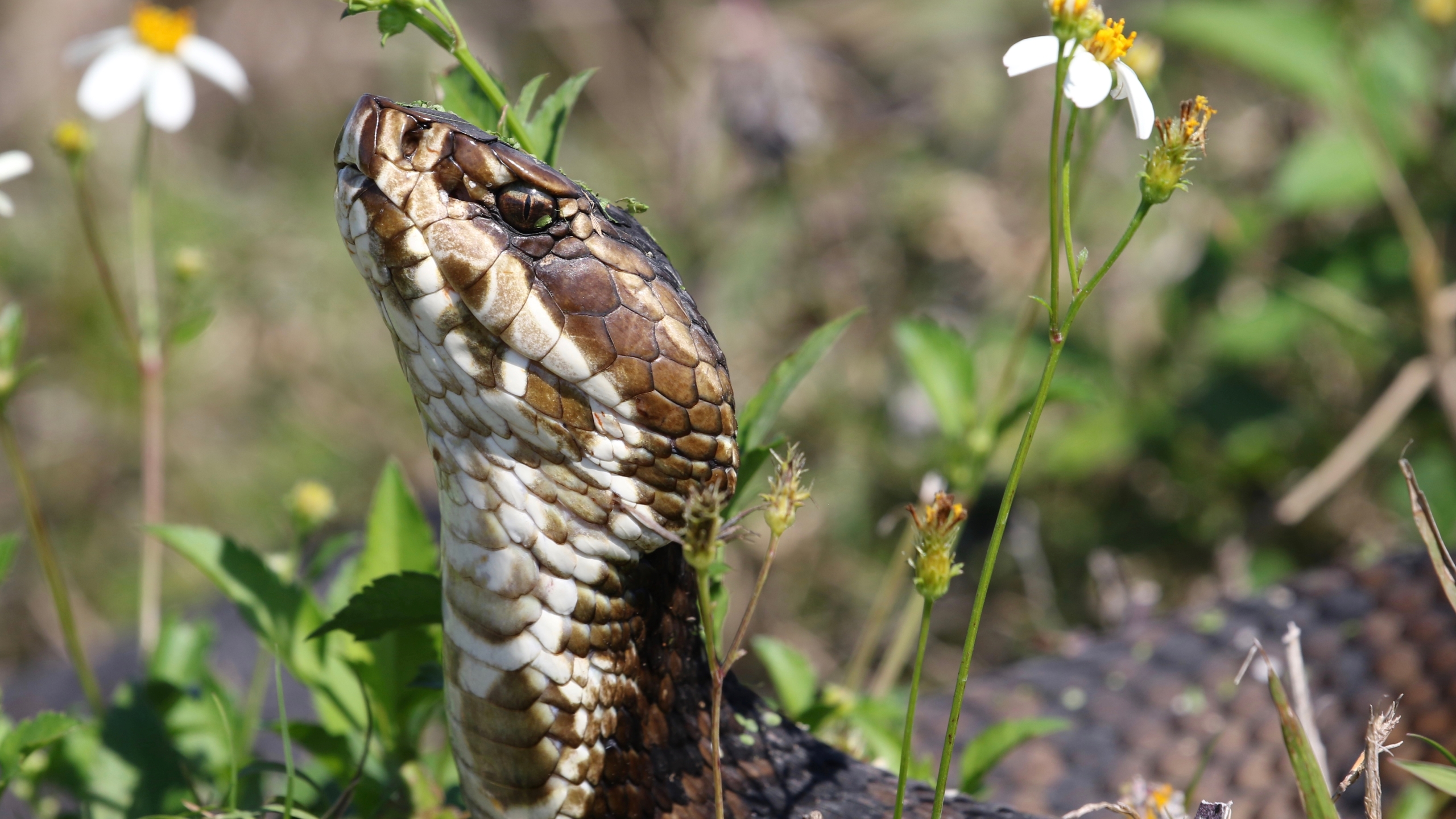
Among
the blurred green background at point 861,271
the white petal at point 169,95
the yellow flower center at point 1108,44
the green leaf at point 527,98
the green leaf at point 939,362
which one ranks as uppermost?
the blurred green background at point 861,271

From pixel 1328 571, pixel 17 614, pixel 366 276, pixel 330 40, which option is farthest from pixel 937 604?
pixel 330 40

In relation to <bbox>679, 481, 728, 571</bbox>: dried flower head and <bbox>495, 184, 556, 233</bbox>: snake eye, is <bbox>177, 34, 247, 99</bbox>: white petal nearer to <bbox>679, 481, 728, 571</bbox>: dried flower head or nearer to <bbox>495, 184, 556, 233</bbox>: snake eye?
<bbox>495, 184, 556, 233</bbox>: snake eye

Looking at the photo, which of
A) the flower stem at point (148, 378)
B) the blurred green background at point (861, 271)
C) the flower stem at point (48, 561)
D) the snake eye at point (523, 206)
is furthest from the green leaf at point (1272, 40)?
the flower stem at point (48, 561)

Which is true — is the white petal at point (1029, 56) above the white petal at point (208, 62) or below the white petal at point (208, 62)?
below

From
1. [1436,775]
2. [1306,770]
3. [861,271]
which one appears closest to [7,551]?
[1306,770]

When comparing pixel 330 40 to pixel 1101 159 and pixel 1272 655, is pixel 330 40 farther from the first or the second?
pixel 1272 655

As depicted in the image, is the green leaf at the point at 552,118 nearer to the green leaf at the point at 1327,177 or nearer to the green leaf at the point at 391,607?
the green leaf at the point at 391,607

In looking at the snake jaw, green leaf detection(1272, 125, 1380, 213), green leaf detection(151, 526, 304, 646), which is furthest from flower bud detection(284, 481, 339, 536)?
green leaf detection(1272, 125, 1380, 213)
